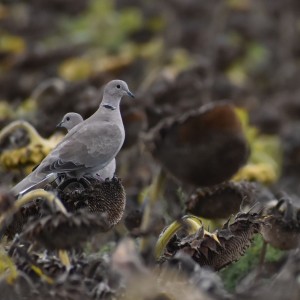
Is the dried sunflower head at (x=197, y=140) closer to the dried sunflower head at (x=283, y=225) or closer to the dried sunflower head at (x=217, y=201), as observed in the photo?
the dried sunflower head at (x=283, y=225)

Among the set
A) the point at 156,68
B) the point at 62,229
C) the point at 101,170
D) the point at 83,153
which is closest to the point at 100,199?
the point at 83,153

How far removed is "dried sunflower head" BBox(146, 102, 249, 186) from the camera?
2211 millimetres

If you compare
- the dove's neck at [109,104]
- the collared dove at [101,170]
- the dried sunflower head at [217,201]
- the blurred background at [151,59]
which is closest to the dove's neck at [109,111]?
the dove's neck at [109,104]

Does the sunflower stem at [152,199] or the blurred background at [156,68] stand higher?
the sunflower stem at [152,199]

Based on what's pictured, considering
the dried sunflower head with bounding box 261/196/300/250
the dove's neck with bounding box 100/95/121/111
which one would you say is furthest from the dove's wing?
the dried sunflower head with bounding box 261/196/300/250

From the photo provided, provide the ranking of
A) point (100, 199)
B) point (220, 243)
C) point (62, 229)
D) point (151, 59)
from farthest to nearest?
point (151, 59) < point (100, 199) < point (220, 243) < point (62, 229)

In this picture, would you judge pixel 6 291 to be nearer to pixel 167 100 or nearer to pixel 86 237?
pixel 86 237

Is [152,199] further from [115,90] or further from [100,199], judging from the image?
[115,90]

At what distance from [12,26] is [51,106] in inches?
261

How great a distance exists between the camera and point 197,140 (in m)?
2.22

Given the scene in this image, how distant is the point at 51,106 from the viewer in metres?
4.92

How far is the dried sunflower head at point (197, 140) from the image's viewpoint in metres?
2.21

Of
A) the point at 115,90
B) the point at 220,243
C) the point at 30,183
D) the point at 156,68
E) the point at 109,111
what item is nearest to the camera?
the point at 220,243

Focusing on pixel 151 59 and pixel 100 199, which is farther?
pixel 151 59
